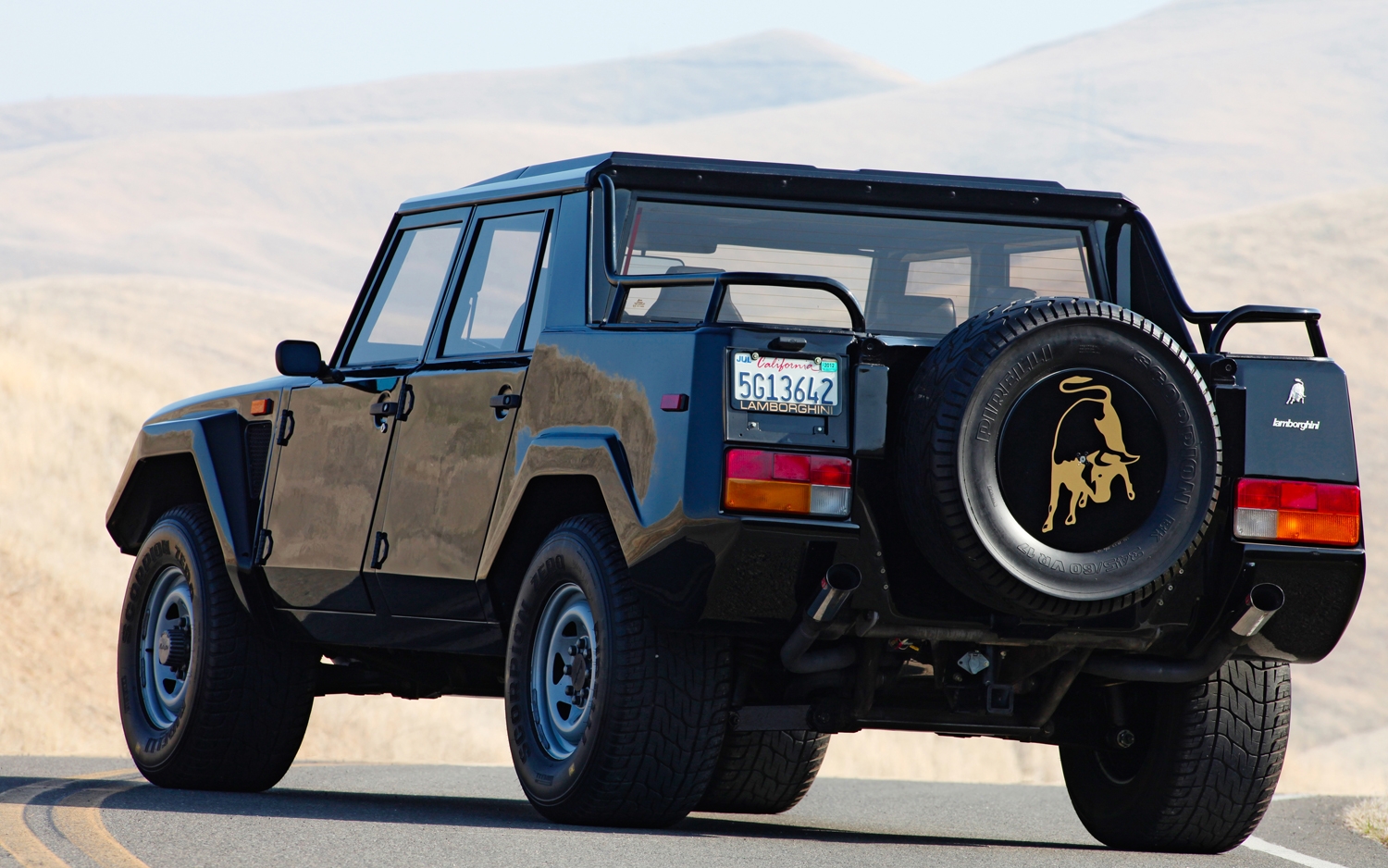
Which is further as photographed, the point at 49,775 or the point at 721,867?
the point at 49,775

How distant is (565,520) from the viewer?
260 inches

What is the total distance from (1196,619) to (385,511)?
2939 millimetres

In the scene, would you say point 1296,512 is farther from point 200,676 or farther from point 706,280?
point 200,676

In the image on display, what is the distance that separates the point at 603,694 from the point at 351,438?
7.19ft

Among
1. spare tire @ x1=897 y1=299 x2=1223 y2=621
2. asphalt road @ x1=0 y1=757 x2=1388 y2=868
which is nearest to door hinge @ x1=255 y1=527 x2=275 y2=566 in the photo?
asphalt road @ x1=0 y1=757 x2=1388 y2=868

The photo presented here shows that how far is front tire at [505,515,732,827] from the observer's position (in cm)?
613

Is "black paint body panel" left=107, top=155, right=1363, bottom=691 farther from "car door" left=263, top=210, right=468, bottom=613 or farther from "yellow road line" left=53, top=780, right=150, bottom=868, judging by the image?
"yellow road line" left=53, top=780, right=150, bottom=868

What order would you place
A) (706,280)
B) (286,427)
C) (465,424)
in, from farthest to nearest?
1. (286,427)
2. (465,424)
3. (706,280)

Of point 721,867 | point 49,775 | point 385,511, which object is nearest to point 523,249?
point 385,511

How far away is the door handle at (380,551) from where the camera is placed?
7582 millimetres

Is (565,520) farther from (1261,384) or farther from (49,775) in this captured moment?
(49,775)

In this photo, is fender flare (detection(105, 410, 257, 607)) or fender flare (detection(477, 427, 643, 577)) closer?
fender flare (detection(477, 427, 643, 577))

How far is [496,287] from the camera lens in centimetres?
741

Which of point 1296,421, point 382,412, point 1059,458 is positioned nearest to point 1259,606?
point 1296,421
